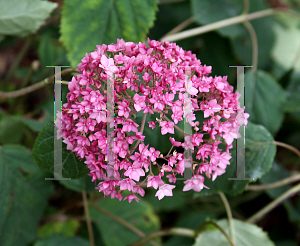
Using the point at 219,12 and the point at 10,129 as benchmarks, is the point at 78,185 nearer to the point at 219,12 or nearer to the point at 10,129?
the point at 10,129

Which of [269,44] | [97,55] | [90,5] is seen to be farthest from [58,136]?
[269,44]

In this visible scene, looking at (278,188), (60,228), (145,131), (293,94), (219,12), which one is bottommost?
(60,228)

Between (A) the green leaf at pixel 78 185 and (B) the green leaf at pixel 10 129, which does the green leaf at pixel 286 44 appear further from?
(B) the green leaf at pixel 10 129

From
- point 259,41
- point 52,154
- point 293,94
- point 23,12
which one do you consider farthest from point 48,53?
point 293,94

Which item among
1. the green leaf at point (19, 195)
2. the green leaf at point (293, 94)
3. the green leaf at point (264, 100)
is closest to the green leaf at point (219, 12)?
the green leaf at point (264, 100)

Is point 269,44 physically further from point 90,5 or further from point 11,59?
point 11,59

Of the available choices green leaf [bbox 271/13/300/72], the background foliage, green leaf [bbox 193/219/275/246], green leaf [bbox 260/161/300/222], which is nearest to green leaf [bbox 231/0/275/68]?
the background foliage
